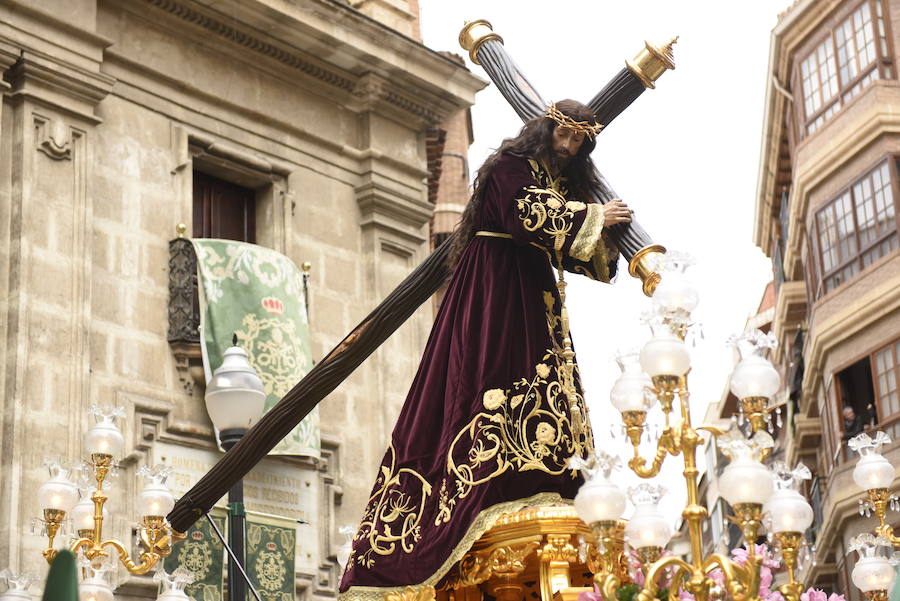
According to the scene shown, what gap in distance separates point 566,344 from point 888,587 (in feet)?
6.49

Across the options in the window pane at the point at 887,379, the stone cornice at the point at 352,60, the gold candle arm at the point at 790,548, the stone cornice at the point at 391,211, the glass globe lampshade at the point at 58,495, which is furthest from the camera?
the window pane at the point at 887,379

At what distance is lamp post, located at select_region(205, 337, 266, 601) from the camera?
29.4ft

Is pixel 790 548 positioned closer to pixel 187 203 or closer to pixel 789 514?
pixel 789 514

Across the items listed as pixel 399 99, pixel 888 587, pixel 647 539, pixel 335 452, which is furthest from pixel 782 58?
pixel 647 539

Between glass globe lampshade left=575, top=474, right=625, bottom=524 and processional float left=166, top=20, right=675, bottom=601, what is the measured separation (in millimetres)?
194

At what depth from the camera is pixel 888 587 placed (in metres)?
6.94

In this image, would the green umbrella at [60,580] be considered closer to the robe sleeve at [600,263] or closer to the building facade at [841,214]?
the robe sleeve at [600,263]

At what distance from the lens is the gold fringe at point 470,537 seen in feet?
18.9

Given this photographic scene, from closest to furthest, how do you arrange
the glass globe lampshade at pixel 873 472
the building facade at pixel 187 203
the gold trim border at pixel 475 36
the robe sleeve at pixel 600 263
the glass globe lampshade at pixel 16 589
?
the robe sleeve at pixel 600 263 < the glass globe lampshade at pixel 16 589 < the gold trim border at pixel 475 36 < the glass globe lampshade at pixel 873 472 < the building facade at pixel 187 203

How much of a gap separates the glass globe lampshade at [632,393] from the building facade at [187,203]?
6.95 meters

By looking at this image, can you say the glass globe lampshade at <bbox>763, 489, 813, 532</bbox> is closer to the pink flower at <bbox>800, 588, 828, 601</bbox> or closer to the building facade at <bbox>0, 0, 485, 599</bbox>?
the pink flower at <bbox>800, 588, 828, 601</bbox>

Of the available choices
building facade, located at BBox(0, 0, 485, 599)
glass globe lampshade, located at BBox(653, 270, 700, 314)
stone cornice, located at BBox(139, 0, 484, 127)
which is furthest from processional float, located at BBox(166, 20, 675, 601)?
stone cornice, located at BBox(139, 0, 484, 127)

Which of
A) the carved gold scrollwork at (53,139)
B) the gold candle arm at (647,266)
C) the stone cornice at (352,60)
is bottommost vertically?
the gold candle arm at (647,266)

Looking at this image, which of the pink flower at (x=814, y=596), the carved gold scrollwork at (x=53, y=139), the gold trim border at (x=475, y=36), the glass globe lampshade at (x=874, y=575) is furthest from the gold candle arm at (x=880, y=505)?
the carved gold scrollwork at (x=53, y=139)
